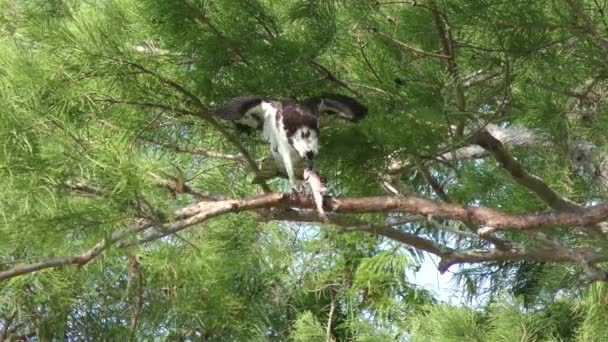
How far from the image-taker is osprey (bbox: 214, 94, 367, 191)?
1588 millimetres

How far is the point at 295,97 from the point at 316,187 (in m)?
0.23

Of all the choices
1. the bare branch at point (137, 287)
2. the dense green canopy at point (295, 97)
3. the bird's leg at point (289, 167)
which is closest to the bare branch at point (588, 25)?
the dense green canopy at point (295, 97)

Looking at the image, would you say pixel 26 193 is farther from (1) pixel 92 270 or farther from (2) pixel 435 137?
(1) pixel 92 270

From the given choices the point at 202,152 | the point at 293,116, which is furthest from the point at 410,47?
the point at 202,152

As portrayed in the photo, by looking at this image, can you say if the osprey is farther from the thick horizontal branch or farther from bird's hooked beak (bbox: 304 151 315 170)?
the thick horizontal branch

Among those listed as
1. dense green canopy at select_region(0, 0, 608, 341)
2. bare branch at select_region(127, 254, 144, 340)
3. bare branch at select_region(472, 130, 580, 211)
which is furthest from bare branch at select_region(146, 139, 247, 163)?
bare branch at select_region(127, 254, 144, 340)

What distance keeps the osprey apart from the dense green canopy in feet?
0.11

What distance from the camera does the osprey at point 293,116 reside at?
1.59m

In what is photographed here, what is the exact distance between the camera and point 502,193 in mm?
1933

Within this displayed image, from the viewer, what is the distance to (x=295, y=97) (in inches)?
66.1

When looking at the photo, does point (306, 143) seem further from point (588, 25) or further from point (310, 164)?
point (588, 25)

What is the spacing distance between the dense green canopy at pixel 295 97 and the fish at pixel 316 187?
4 cm

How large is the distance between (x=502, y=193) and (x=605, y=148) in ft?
0.85

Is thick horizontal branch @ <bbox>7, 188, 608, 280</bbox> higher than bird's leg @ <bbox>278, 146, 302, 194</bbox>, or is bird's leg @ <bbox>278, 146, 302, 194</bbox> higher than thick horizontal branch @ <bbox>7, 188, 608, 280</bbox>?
bird's leg @ <bbox>278, 146, 302, 194</bbox>
